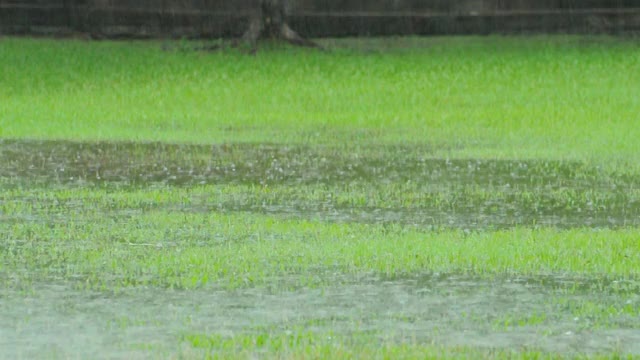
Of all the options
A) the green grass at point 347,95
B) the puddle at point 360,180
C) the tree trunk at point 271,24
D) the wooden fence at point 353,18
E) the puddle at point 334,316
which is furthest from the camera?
the wooden fence at point 353,18

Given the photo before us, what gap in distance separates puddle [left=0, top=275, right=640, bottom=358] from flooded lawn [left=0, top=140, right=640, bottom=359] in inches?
0.7

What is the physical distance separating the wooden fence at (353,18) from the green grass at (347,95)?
5.25 feet

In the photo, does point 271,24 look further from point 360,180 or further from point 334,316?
point 334,316

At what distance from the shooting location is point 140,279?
938 centimetres

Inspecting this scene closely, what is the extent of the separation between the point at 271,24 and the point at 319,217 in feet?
63.5

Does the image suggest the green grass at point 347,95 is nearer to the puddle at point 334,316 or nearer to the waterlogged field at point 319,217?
the waterlogged field at point 319,217

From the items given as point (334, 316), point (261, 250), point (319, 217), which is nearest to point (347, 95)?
point (319, 217)

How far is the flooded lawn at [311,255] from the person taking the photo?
26.3ft

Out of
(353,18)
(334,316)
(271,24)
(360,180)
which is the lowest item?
(353,18)

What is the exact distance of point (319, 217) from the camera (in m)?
11.9

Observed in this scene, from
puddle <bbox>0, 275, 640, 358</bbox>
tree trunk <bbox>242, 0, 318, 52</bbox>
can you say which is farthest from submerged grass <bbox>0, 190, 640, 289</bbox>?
tree trunk <bbox>242, 0, 318, 52</bbox>

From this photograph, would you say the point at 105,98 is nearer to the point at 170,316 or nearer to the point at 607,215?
the point at 607,215

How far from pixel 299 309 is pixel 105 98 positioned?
13.8 metres

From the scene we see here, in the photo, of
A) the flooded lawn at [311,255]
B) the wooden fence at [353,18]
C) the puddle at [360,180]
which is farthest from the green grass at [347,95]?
the flooded lawn at [311,255]
